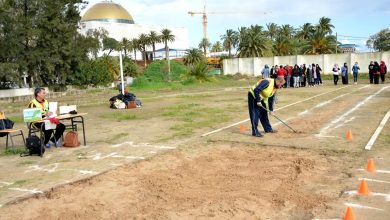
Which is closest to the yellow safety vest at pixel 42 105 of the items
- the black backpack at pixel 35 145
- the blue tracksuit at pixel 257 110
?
the black backpack at pixel 35 145

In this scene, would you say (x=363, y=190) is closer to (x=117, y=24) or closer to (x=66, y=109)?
(x=66, y=109)

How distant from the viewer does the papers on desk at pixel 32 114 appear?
8805mm

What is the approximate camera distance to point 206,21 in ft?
448

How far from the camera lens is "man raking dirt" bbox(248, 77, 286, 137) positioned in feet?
32.1

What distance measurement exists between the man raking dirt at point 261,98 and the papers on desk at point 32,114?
4871 millimetres

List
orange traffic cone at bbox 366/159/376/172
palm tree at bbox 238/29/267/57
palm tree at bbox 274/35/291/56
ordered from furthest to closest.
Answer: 1. palm tree at bbox 274/35/291/56
2. palm tree at bbox 238/29/267/57
3. orange traffic cone at bbox 366/159/376/172

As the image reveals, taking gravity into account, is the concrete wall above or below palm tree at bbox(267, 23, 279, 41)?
below

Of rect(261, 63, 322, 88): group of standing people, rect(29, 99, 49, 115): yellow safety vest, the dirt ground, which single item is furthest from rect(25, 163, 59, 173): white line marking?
rect(261, 63, 322, 88): group of standing people

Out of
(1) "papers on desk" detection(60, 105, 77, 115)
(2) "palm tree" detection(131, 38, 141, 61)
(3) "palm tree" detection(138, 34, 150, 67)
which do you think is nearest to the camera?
(1) "papers on desk" detection(60, 105, 77, 115)

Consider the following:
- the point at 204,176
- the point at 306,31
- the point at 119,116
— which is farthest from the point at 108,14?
the point at 204,176

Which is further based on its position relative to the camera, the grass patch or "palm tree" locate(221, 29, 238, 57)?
"palm tree" locate(221, 29, 238, 57)

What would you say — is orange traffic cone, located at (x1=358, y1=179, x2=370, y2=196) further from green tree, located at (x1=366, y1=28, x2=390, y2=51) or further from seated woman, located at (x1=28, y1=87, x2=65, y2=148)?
green tree, located at (x1=366, y1=28, x2=390, y2=51)

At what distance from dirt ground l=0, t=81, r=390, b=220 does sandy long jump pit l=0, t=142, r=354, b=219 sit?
14 millimetres

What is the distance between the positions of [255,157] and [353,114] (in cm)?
665
